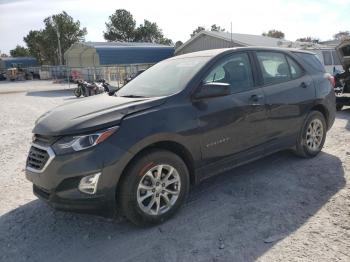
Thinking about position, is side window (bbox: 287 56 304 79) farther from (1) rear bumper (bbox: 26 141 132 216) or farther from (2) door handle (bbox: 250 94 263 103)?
(1) rear bumper (bbox: 26 141 132 216)

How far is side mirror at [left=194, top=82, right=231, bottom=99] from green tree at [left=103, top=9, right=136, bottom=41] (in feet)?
236

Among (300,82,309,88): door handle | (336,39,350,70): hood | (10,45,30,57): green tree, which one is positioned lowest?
(300,82,309,88): door handle

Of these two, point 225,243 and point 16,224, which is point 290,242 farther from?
point 16,224

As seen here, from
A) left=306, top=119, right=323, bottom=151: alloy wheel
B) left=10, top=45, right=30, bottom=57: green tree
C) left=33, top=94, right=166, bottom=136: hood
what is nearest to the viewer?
left=33, top=94, right=166, bottom=136: hood

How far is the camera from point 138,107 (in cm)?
363

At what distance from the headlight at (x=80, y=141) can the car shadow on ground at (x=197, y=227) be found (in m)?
0.96

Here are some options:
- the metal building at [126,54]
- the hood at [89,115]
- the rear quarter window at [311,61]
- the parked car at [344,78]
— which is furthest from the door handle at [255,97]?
the metal building at [126,54]

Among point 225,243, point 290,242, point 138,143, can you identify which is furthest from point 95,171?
point 290,242

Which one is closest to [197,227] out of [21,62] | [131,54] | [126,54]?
[126,54]

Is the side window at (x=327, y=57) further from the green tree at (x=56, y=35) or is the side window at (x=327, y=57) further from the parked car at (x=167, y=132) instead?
the green tree at (x=56, y=35)

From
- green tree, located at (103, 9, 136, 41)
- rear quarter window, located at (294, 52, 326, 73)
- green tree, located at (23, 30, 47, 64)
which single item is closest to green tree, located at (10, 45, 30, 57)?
green tree, located at (23, 30, 47, 64)

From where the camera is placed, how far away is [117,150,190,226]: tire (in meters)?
3.45

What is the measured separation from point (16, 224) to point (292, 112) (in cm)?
376

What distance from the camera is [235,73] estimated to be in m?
4.47
